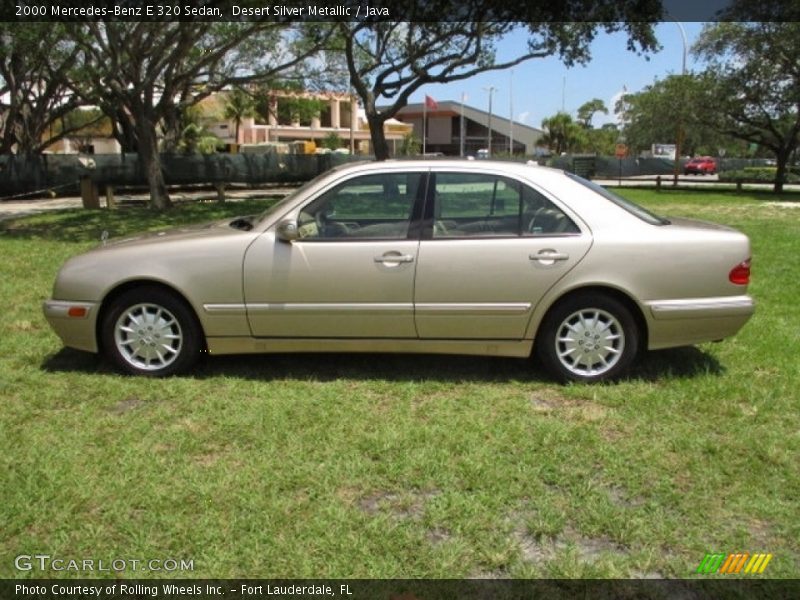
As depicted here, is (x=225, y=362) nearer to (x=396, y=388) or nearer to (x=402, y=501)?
(x=396, y=388)

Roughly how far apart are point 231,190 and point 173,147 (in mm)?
3666

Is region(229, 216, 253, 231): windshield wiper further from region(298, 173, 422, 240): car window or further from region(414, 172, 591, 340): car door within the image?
region(414, 172, 591, 340): car door

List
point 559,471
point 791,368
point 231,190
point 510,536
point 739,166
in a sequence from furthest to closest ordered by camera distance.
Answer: point 739,166, point 231,190, point 791,368, point 559,471, point 510,536

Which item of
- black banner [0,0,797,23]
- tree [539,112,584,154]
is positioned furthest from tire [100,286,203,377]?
tree [539,112,584,154]

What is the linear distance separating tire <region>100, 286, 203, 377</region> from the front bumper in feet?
0.26

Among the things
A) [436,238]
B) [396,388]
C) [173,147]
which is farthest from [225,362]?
[173,147]

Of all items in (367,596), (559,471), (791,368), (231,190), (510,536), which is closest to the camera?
(367,596)

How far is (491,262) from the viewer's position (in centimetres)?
472

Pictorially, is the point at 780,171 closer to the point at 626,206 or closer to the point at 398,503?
the point at 626,206

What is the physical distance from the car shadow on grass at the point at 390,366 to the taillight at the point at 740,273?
749 millimetres

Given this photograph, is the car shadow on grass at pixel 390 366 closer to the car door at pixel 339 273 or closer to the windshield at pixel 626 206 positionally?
the car door at pixel 339 273

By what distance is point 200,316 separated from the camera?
4.87 meters

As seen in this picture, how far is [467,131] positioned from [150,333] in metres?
89.7

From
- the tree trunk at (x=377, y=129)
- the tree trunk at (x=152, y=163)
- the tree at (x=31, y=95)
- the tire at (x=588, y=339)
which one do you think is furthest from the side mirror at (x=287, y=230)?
the tree at (x=31, y=95)
